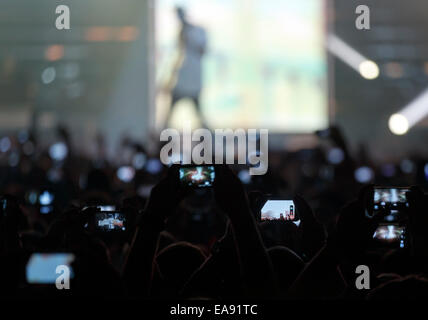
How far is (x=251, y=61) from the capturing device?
8.86m

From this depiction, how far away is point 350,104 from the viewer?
34.4 feet

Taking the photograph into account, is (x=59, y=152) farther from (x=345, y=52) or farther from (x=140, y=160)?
(x=345, y=52)

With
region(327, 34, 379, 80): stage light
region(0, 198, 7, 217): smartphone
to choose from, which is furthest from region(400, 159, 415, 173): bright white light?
region(0, 198, 7, 217): smartphone

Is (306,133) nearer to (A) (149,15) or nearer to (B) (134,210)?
(A) (149,15)

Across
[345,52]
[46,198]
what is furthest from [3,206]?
[345,52]

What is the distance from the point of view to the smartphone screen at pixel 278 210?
202 cm

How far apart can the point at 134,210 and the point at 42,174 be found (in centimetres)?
339

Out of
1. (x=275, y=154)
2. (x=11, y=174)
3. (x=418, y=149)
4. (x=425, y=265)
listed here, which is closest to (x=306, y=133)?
(x=275, y=154)

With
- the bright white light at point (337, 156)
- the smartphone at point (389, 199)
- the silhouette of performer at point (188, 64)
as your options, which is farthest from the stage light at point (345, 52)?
the smartphone at point (389, 199)

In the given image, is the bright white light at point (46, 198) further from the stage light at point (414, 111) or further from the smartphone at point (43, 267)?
the stage light at point (414, 111)

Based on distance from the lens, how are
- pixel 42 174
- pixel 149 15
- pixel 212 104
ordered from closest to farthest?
pixel 42 174
pixel 212 104
pixel 149 15

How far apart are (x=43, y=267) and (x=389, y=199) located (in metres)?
1.06

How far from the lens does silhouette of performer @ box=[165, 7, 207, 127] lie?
341 inches

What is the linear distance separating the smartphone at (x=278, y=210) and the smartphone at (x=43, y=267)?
642mm
